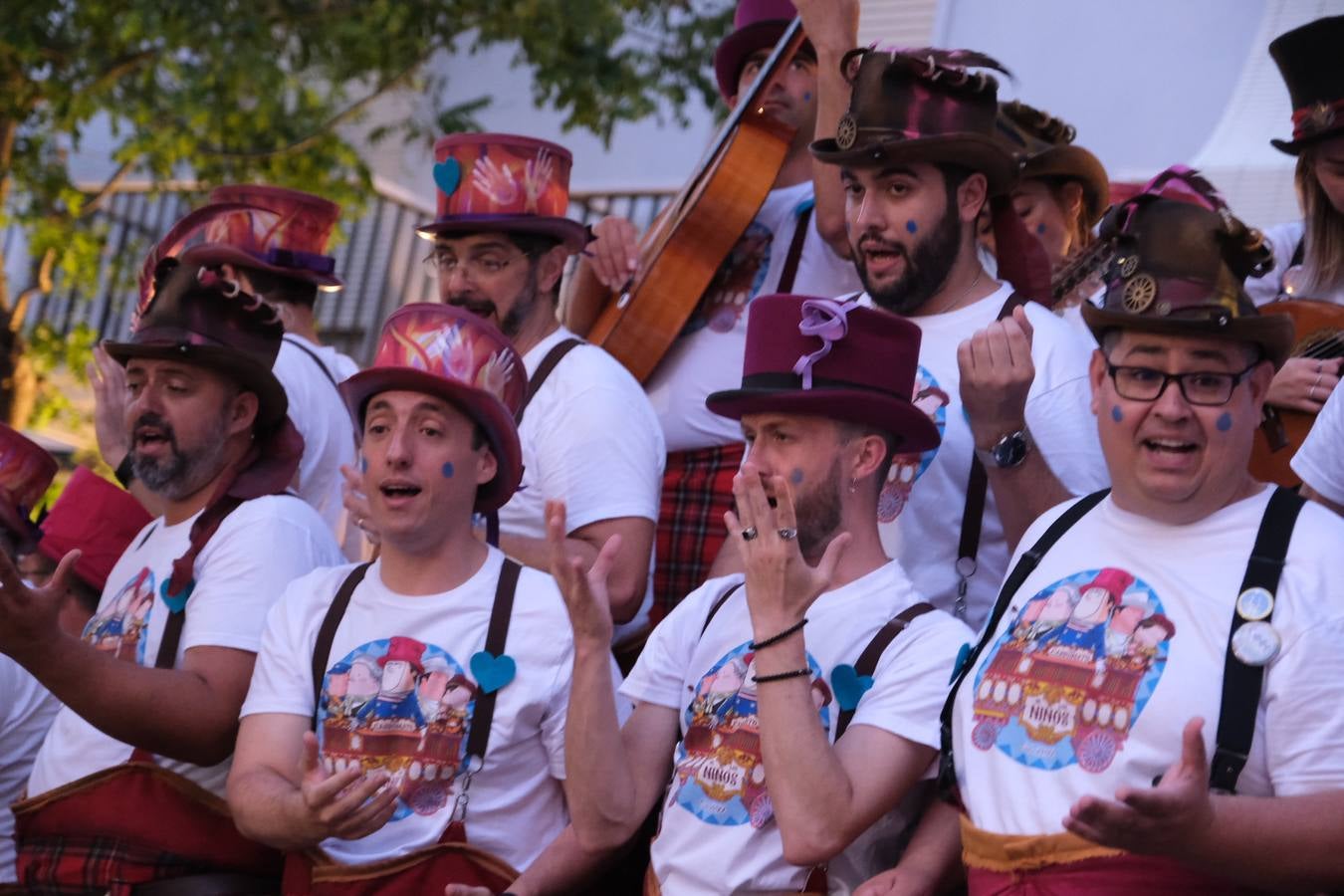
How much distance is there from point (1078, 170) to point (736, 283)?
1224mm

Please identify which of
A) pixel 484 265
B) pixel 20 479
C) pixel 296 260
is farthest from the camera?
pixel 296 260

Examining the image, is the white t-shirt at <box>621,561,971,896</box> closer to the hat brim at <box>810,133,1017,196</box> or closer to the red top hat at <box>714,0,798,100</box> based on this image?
the hat brim at <box>810,133,1017,196</box>

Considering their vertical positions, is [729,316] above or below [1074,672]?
above

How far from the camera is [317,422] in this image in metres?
6.33

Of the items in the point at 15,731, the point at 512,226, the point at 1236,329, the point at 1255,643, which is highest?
the point at 512,226

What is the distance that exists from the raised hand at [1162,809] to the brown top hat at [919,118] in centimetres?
212

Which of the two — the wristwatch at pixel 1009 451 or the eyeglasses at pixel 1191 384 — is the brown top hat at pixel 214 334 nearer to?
the wristwatch at pixel 1009 451

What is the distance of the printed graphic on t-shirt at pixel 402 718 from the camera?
4555 millimetres

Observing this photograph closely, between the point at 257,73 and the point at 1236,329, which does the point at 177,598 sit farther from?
the point at 257,73

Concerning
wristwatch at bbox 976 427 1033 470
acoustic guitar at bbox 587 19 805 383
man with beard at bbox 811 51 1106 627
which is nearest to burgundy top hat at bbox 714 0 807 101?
acoustic guitar at bbox 587 19 805 383

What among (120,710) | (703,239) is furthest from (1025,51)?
(120,710)

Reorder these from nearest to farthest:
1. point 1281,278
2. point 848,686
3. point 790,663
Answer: point 790,663, point 848,686, point 1281,278

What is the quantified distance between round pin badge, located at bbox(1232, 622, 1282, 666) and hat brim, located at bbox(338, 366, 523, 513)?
2.09m

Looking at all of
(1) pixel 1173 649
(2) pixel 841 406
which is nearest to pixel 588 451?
(2) pixel 841 406
